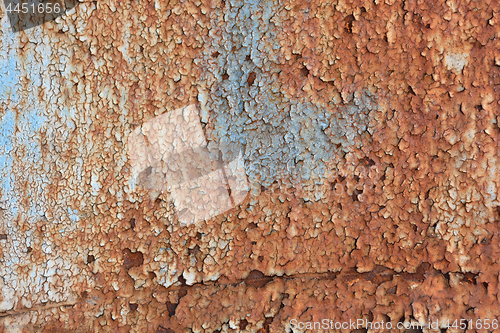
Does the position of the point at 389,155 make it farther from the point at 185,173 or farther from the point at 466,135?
the point at 185,173

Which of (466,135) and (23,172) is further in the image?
(23,172)

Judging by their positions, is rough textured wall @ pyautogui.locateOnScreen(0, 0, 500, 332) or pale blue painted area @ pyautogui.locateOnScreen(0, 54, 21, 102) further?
pale blue painted area @ pyautogui.locateOnScreen(0, 54, 21, 102)

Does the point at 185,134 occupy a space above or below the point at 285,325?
above

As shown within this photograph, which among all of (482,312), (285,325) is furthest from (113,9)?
(482,312)

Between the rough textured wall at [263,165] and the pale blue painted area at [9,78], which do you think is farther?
the pale blue painted area at [9,78]

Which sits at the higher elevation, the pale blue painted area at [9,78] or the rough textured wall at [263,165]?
the pale blue painted area at [9,78]

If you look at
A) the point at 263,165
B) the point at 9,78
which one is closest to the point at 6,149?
the point at 9,78

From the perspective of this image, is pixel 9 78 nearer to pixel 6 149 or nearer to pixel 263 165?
pixel 6 149

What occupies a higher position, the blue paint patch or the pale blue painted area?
the pale blue painted area
